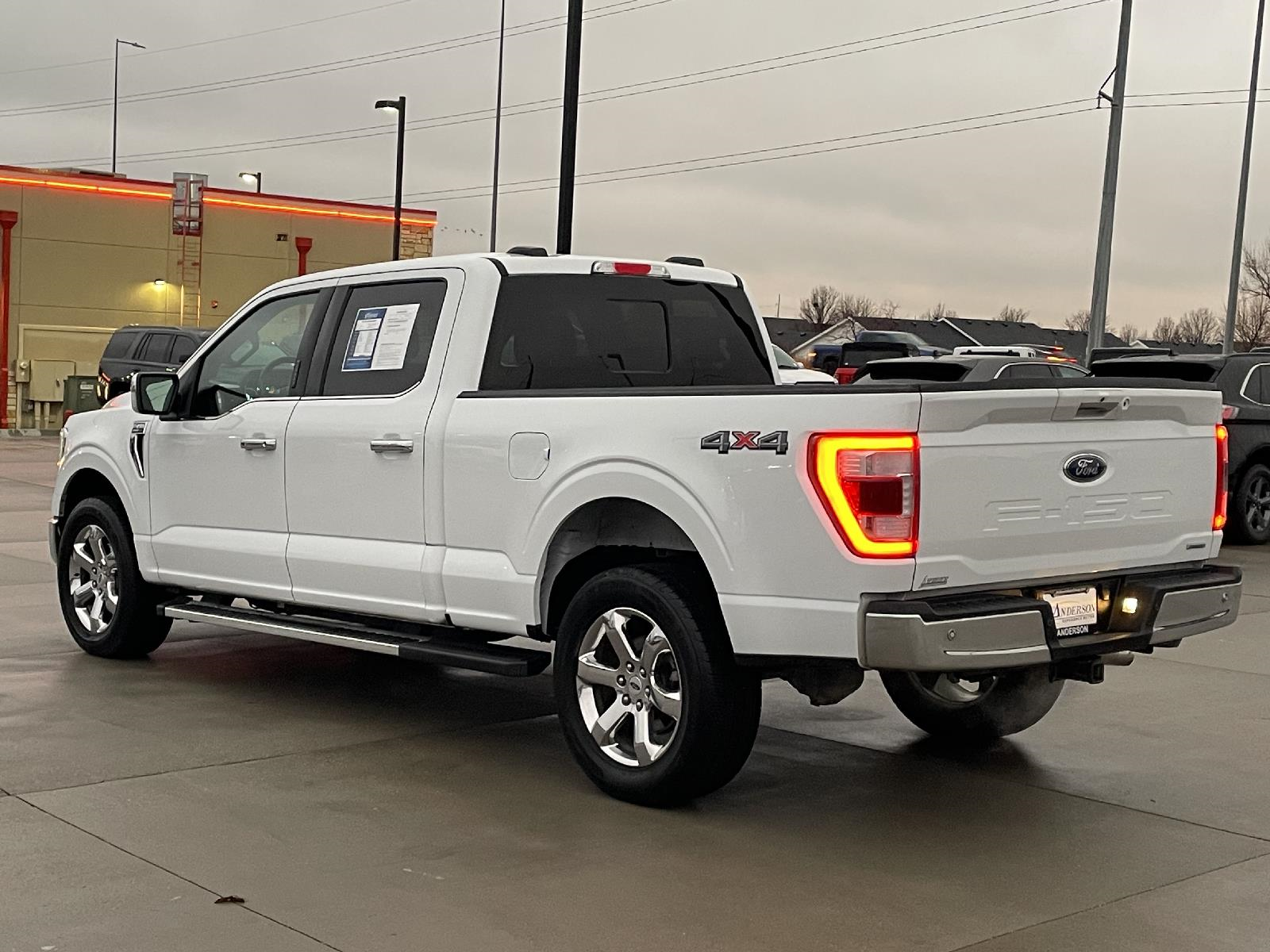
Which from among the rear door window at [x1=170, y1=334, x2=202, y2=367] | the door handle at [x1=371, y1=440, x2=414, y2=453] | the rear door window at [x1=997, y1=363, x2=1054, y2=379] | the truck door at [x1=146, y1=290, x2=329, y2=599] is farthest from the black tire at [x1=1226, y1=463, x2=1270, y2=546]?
the rear door window at [x1=170, y1=334, x2=202, y2=367]

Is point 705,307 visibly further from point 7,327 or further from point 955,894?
point 7,327

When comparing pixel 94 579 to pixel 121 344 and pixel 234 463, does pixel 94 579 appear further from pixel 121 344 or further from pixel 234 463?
pixel 121 344

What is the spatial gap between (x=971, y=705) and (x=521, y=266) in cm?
268

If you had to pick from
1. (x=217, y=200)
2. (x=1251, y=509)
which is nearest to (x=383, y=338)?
(x=1251, y=509)

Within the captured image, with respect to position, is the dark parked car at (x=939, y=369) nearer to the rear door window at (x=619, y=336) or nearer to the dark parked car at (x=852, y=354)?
the rear door window at (x=619, y=336)

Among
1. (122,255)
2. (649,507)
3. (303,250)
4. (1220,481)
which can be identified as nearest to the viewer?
(649,507)

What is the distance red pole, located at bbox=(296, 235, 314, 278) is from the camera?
4175 centimetres

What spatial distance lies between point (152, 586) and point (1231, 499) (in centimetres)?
1184

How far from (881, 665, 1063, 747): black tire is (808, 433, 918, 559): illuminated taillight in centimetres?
180

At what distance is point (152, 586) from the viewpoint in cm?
847

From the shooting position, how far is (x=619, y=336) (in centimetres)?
721

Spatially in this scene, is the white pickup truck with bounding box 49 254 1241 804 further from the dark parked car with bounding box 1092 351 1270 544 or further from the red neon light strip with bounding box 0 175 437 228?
the red neon light strip with bounding box 0 175 437 228

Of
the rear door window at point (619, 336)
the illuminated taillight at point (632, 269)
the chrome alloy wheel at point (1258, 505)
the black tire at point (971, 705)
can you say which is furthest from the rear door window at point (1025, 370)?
the black tire at point (971, 705)

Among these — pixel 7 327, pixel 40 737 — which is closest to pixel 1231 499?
pixel 40 737
